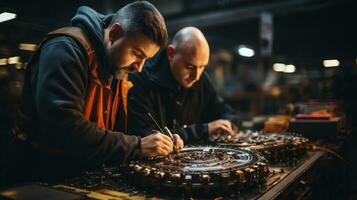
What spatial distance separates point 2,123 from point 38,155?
11.3 feet

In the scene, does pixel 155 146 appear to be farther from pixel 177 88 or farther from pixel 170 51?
pixel 170 51

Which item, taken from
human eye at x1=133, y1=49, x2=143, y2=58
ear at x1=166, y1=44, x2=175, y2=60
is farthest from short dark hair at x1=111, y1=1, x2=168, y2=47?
ear at x1=166, y1=44, x2=175, y2=60

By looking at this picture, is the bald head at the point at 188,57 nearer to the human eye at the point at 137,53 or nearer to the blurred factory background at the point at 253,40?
the human eye at the point at 137,53

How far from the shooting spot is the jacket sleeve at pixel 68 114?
183cm

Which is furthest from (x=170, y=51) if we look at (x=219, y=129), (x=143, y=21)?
(x=143, y=21)

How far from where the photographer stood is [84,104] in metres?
2.14

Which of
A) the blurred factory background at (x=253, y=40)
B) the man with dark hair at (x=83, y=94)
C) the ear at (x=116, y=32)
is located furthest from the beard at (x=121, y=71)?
the blurred factory background at (x=253, y=40)

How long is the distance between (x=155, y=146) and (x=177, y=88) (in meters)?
1.54

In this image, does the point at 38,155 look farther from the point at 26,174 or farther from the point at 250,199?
the point at 250,199

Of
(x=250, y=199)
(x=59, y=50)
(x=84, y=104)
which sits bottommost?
(x=250, y=199)

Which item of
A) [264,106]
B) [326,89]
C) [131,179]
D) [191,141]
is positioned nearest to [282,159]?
[191,141]

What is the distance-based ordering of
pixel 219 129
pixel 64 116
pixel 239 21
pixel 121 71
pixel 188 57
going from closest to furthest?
pixel 64 116 < pixel 121 71 < pixel 219 129 < pixel 188 57 < pixel 239 21

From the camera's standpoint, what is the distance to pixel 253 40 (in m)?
14.6

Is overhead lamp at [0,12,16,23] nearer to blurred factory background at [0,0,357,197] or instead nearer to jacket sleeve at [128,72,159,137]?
blurred factory background at [0,0,357,197]
